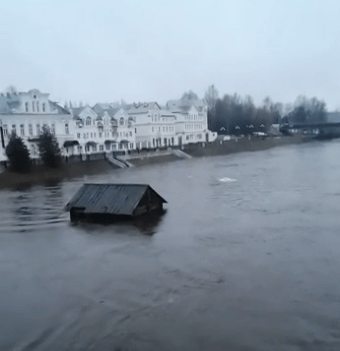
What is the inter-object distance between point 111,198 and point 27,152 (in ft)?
67.6

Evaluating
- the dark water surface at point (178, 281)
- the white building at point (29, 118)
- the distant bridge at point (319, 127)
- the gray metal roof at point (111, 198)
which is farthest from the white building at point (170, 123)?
the dark water surface at point (178, 281)

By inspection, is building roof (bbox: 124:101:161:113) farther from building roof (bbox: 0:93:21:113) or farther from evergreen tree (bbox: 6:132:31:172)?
evergreen tree (bbox: 6:132:31:172)

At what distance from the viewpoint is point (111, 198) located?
17.6 metres

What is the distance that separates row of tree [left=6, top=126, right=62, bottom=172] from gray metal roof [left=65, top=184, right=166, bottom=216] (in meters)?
18.7

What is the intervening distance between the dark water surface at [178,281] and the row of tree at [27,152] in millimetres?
16329

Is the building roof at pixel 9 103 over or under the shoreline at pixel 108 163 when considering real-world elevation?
over

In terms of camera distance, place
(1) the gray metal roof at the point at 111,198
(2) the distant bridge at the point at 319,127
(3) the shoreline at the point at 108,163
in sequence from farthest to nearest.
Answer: (2) the distant bridge at the point at 319,127 < (3) the shoreline at the point at 108,163 < (1) the gray metal roof at the point at 111,198

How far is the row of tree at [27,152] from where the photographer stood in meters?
34.8

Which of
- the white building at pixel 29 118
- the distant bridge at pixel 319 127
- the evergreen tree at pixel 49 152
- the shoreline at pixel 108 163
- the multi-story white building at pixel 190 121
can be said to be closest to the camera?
the shoreline at pixel 108 163

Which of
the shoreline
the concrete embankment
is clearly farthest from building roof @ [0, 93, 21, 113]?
the concrete embankment

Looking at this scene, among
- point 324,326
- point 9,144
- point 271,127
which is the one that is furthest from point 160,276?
point 271,127

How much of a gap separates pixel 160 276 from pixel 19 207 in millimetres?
13880

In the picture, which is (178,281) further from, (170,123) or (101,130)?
(170,123)

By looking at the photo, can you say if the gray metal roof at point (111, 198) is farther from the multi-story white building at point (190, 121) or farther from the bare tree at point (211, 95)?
the bare tree at point (211, 95)
